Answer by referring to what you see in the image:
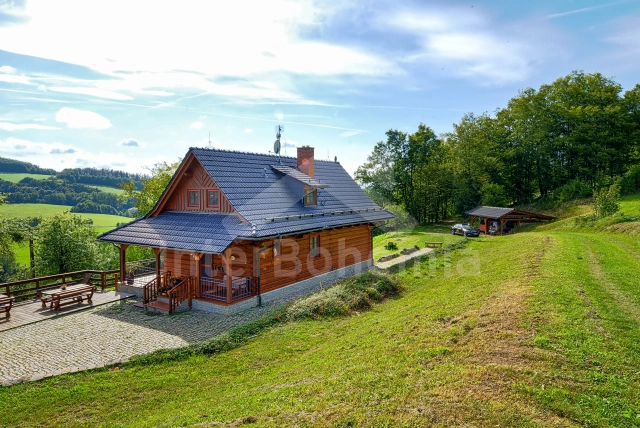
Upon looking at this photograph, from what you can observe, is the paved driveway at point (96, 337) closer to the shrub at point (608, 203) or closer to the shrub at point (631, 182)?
the shrub at point (608, 203)

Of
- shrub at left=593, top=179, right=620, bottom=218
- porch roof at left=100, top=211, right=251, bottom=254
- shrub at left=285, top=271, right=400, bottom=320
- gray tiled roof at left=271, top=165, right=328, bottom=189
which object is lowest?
shrub at left=285, top=271, right=400, bottom=320

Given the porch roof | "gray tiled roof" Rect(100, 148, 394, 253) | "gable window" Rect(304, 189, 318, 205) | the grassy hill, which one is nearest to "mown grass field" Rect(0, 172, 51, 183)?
the porch roof

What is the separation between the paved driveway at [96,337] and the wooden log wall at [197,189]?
5001mm

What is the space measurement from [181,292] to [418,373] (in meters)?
11.4

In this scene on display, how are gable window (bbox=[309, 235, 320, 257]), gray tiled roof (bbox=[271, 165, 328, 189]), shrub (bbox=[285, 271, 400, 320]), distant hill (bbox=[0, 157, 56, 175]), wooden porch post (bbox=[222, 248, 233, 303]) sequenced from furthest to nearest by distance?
distant hill (bbox=[0, 157, 56, 175]) → gray tiled roof (bbox=[271, 165, 328, 189]) → gable window (bbox=[309, 235, 320, 257]) → wooden porch post (bbox=[222, 248, 233, 303]) → shrub (bbox=[285, 271, 400, 320])

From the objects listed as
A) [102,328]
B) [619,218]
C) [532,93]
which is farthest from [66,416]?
[532,93]

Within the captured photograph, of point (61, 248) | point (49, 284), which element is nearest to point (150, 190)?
point (61, 248)

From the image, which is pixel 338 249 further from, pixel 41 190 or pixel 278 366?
pixel 41 190

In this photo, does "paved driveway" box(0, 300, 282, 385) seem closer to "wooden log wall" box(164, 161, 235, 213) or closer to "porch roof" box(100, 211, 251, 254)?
"porch roof" box(100, 211, 251, 254)

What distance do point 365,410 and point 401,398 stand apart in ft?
2.13

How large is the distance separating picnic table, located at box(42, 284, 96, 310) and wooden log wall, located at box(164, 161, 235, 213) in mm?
5210

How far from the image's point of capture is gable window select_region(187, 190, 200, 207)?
1814 cm

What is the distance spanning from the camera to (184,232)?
16.3m

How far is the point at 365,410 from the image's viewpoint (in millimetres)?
5922
